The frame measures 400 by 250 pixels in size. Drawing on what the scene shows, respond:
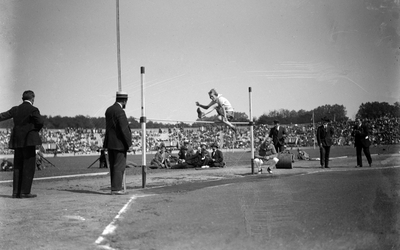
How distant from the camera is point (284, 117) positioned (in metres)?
32.1

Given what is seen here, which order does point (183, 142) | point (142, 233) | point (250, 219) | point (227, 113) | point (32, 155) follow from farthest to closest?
1. point (183, 142)
2. point (227, 113)
3. point (32, 155)
4. point (250, 219)
5. point (142, 233)

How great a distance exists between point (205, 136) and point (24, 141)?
1552cm

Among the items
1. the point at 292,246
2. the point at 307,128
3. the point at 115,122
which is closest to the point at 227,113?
the point at 115,122

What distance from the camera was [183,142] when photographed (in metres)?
21.1

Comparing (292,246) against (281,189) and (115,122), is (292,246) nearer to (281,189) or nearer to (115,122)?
(281,189)

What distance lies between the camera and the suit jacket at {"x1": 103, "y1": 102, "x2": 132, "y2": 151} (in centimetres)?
889

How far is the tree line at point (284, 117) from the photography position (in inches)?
609

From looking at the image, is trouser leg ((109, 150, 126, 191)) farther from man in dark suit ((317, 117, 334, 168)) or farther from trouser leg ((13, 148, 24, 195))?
man in dark suit ((317, 117, 334, 168))

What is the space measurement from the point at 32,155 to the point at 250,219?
522 cm

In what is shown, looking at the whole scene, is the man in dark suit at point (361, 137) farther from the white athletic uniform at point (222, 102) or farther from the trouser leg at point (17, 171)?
the trouser leg at point (17, 171)

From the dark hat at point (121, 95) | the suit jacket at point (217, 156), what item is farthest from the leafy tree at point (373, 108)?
the dark hat at point (121, 95)

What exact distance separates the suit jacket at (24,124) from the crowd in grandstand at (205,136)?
6707 mm

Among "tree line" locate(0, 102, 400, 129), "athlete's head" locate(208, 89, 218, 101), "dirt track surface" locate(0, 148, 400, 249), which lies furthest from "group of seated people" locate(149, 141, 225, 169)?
"dirt track surface" locate(0, 148, 400, 249)

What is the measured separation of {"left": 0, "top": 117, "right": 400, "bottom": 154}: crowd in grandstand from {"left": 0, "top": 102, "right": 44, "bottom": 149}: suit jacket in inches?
264
